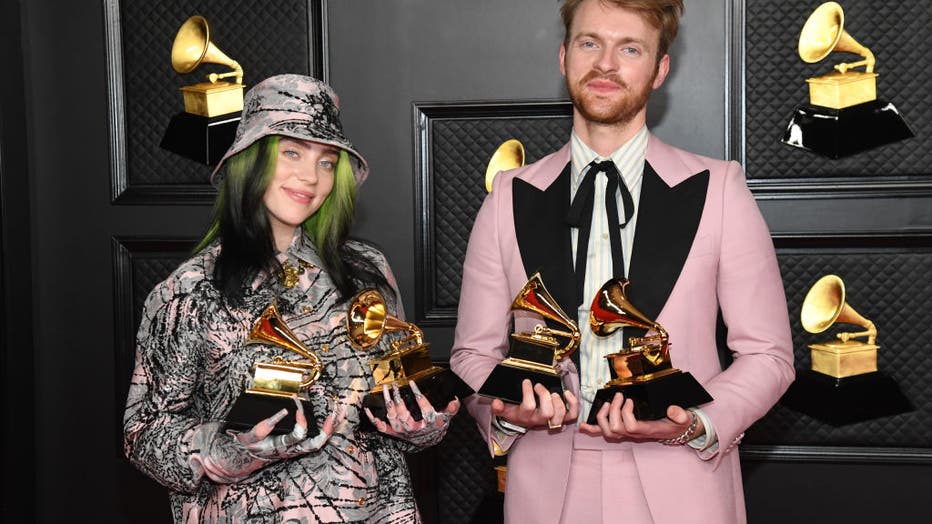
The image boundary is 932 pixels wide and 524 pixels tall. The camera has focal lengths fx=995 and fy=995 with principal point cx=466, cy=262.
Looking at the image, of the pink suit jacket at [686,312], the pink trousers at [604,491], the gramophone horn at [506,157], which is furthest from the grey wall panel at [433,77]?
the pink trousers at [604,491]

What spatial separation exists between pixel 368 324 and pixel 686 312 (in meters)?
0.65

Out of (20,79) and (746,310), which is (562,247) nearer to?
(746,310)

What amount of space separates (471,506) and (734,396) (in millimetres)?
1387

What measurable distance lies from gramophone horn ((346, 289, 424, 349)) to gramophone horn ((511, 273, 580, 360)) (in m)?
0.23

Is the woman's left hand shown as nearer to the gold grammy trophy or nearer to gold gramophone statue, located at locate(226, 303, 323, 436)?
gold gramophone statue, located at locate(226, 303, 323, 436)

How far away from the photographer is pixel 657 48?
2.13 meters

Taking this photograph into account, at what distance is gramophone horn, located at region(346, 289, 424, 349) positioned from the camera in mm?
2041

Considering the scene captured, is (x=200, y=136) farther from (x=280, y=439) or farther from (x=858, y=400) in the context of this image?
(x=858, y=400)

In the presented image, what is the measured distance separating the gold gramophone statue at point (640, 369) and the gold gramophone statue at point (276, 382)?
559 millimetres

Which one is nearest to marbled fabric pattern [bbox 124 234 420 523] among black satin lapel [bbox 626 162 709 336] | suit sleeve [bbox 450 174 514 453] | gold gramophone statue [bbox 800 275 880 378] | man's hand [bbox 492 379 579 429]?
suit sleeve [bbox 450 174 514 453]

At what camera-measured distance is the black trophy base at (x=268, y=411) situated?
188 cm

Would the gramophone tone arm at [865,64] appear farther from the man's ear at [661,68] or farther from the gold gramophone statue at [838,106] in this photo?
the man's ear at [661,68]

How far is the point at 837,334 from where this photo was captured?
296cm

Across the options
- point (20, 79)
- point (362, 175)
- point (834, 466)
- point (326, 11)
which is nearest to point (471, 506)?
point (834, 466)
